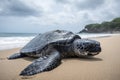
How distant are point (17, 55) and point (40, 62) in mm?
1793

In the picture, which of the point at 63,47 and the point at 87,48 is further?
the point at 63,47

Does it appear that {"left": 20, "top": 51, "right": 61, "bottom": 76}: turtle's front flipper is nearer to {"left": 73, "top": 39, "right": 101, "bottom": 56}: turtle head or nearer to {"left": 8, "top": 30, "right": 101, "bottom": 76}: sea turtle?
{"left": 8, "top": 30, "right": 101, "bottom": 76}: sea turtle

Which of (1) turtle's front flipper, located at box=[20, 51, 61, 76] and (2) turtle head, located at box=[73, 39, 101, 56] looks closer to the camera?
(1) turtle's front flipper, located at box=[20, 51, 61, 76]

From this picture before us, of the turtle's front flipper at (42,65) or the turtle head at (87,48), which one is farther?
the turtle head at (87,48)

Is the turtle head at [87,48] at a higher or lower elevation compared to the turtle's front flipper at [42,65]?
higher

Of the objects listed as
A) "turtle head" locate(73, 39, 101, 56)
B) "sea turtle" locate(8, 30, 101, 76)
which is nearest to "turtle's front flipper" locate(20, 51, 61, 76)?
"sea turtle" locate(8, 30, 101, 76)

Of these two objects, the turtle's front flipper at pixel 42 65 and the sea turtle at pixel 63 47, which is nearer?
the turtle's front flipper at pixel 42 65

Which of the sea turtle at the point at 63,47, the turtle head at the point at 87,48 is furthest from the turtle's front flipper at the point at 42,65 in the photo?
the turtle head at the point at 87,48

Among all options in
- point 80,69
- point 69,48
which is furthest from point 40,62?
point 69,48

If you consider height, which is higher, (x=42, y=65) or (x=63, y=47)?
(x=63, y=47)

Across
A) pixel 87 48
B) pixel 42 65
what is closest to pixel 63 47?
pixel 87 48

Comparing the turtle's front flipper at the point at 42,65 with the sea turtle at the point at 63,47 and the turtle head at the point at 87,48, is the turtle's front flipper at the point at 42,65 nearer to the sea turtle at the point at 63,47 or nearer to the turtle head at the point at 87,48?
the sea turtle at the point at 63,47

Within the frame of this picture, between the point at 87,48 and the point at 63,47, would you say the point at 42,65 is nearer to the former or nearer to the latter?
the point at 63,47

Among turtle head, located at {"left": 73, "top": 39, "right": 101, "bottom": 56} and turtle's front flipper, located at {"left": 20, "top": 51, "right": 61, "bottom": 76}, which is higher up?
turtle head, located at {"left": 73, "top": 39, "right": 101, "bottom": 56}
